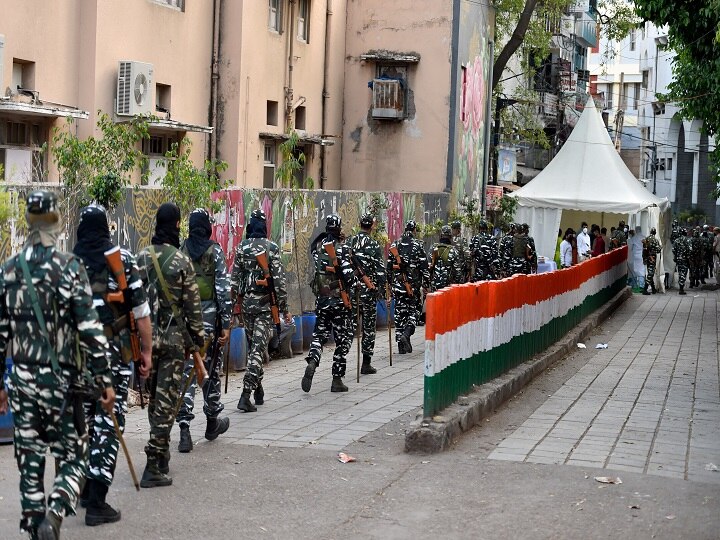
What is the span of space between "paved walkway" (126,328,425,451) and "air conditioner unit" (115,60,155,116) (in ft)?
17.5

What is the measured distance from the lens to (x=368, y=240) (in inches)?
551

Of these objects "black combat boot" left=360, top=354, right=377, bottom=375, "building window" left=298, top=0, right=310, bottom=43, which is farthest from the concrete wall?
"black combat boot" left=360, top=354, right=377, bottom=375

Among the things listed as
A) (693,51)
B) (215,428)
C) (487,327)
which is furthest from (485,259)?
(215,428)

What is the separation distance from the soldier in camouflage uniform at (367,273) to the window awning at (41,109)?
4.47 metres

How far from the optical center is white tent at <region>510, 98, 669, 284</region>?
105 feet

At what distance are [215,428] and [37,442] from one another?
349cm

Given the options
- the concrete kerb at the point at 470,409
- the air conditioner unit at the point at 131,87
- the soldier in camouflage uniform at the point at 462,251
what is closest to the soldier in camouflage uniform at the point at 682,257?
the soldier in camouflage uniform at the point at 462,251

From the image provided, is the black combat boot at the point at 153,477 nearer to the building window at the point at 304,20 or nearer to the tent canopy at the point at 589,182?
the building window at the point at 304,20

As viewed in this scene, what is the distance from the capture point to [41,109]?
54.1ft

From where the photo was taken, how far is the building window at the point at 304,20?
25.6 metres

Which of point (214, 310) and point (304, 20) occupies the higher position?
point (304, 20)

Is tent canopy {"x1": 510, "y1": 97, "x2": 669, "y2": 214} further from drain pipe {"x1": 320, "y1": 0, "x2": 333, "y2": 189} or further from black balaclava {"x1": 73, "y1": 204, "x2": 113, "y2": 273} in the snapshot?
black balaclava {"x1": 73, "y1": 204, "x2": 113, "y2": 273}

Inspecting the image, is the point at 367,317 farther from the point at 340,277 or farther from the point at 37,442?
the point at 37,442

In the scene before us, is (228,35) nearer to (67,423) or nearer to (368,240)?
(368,240)
